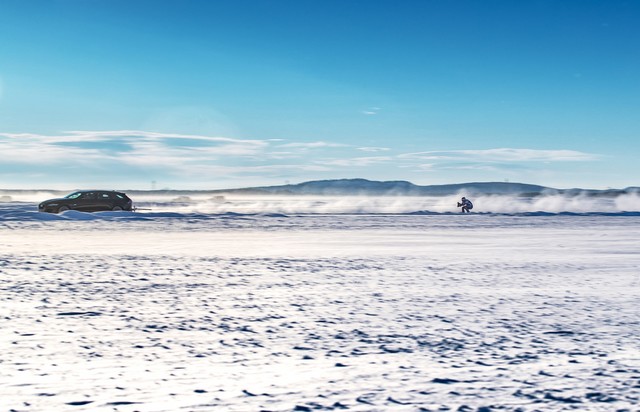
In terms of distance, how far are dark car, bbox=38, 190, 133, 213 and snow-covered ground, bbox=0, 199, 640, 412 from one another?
19065 mm

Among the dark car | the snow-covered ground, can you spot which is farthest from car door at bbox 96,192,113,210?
the snow-covered ground

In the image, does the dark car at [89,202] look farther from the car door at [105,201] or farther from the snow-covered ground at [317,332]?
the snow-covered ground at [317,332]

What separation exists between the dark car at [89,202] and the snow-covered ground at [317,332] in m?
19.1

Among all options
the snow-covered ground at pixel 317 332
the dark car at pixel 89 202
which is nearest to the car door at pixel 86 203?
the dark car at pixel 89 202

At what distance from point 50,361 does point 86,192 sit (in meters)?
29.9

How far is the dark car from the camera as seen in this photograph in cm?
3266

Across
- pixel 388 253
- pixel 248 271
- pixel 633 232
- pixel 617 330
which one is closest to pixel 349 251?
pixel 388 253

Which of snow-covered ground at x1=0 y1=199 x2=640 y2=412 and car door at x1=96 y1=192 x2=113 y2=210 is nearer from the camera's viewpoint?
snow-covered ground at x1=0 y1=199 x2=640 y2=412

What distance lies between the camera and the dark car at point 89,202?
3266 cm

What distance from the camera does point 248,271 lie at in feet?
38.8

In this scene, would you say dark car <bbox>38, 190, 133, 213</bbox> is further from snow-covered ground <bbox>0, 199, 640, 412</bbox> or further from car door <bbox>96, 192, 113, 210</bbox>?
snow-covered ground <bbox>0, 199, 640, 412</bbox>

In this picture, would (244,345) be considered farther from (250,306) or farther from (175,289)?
(175,289)

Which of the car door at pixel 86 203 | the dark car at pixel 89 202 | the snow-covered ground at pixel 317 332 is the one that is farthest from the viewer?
the car door at pixel 86 203

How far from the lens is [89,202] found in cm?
3334
